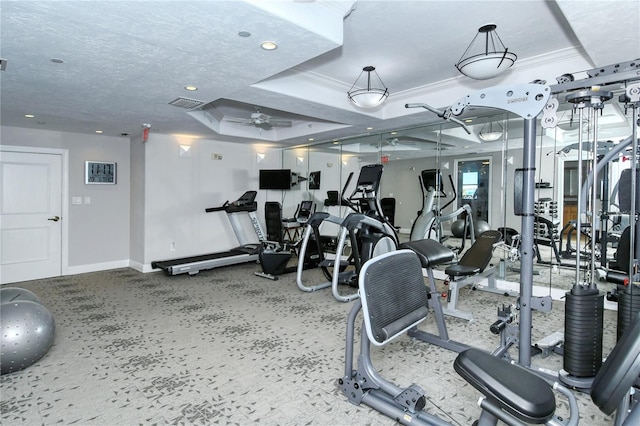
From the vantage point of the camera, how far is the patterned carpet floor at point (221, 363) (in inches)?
88.7

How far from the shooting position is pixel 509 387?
1.23 meters

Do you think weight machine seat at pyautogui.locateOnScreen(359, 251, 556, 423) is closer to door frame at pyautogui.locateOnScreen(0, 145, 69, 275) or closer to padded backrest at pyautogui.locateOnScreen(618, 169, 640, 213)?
padded backrest at pyautogui.locateOnScreen(618, 169, 640, 213)

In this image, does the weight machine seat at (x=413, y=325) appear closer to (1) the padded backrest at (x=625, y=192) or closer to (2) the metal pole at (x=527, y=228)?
(2) the metal pole at (x=527, y=228)

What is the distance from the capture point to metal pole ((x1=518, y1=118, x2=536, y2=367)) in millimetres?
2359

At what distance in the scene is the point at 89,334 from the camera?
11.5ft

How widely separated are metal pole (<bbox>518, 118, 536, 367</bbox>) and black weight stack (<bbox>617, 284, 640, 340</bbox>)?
691 millimetres

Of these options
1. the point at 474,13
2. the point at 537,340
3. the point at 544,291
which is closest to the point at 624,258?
the point at 537,340

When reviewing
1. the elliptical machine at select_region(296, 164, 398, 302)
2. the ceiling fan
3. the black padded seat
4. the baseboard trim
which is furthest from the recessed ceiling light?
the baseboard trim

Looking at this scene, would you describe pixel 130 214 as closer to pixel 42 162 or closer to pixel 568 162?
pixel 42 162

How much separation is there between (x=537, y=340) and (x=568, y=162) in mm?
1909

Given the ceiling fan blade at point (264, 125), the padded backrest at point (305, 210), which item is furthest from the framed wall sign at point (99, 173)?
the padded backrest at point (305, 210)

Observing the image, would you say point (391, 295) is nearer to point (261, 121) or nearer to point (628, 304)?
point (628, 304)

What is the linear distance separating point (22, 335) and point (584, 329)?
13.0 ft

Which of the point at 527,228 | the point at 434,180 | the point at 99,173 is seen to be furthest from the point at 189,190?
the point at 527,228
